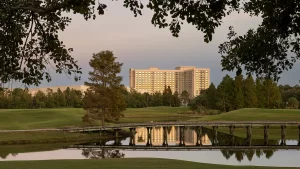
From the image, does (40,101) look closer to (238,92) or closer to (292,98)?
(238,92)

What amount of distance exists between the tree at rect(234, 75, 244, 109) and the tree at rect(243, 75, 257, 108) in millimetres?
951

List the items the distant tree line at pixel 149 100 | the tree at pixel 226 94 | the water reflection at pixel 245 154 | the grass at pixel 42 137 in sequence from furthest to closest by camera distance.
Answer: the distant tree line at pixel 149 100 < the tree at pixel 226 94 < the grass at pixel 42 137 < the water reflection at pixel 245 154

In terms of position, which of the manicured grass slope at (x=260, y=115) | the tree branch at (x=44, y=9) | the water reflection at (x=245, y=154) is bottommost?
the water reflection at (x=245, y=154)

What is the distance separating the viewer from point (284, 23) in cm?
936

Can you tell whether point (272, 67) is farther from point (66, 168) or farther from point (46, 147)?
point (46, 147)

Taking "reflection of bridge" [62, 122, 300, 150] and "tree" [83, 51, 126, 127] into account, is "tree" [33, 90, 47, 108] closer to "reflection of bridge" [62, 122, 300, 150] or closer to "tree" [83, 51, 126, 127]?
"tree" [83, 51, 126, 127]

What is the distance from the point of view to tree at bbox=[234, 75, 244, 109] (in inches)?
3447

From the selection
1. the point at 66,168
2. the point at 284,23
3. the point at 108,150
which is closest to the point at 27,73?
the point at 284,23

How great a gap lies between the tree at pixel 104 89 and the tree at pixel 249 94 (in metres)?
42.0

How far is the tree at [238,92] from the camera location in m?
87.6

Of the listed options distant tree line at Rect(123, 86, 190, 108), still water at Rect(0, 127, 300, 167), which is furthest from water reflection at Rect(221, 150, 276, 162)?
distant tree line at Rect(123, 86, 190, 108)

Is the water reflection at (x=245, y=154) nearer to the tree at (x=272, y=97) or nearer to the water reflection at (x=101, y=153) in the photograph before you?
the water reflection at (x=101, y=153)

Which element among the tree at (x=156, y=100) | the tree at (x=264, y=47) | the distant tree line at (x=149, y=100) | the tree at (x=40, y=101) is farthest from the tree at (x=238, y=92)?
the tree at (x=264, y=47)

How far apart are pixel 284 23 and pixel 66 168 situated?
11305mm
